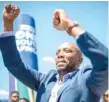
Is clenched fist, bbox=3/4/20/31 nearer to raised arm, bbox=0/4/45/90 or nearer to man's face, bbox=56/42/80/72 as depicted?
raised arm, bbox=0/4/45/90

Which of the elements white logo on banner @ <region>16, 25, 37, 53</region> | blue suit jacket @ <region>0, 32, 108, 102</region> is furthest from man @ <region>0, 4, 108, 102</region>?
white logo on banner @ <region>16, 25, 37, 53</region>

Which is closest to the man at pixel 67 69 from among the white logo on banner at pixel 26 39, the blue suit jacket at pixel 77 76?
the blue suit jacket at pixel 77 76

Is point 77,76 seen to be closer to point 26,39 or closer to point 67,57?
point 67,57

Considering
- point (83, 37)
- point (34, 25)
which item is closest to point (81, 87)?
point (83, 37)

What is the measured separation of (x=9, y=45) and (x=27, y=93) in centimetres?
43

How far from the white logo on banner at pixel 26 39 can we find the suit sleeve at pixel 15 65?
0.87ft

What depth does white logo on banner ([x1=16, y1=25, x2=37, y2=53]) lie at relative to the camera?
1.16 meters

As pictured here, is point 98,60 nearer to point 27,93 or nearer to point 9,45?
point 9,45

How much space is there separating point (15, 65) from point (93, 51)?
310 mm

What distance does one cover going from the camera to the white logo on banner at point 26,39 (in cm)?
116

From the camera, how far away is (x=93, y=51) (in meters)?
0.67

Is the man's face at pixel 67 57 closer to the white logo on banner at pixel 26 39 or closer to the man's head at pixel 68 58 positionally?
the man's head at pixel 68 58

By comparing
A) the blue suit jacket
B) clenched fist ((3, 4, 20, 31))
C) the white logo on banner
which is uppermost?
clenched fist ((3, 4, 20, 31))

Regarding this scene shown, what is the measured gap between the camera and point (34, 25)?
120 cm
